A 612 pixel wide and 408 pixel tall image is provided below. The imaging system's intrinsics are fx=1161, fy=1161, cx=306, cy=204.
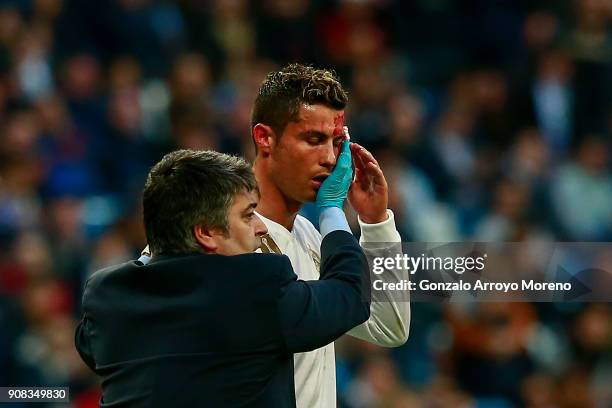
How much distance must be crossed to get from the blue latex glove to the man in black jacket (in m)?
0.29

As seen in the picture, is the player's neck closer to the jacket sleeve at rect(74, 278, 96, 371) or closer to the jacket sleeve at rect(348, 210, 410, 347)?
the jacket sleeve at rect(348, 210, 410, 347)

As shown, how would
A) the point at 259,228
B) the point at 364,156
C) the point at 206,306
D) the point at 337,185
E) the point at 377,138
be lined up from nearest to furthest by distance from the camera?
the point at 206,306, the point at 259,228, the point at 337,185, the point at 364,156, the point at 377,138

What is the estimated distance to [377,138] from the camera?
615 centimetres

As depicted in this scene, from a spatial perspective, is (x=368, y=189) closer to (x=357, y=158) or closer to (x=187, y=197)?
(x=357, y=158)

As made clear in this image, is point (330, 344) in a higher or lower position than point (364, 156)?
lower

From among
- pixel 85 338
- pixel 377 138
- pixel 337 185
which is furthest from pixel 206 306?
pixel 377 138

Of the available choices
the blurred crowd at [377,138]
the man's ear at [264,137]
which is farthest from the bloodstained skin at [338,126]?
the blurred crowd at [377,138]

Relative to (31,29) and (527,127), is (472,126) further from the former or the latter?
(31,29)

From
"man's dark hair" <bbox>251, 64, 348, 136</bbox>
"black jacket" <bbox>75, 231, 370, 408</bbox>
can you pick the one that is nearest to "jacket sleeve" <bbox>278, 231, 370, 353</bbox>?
"black jacket" <bbox>75, 231, 370, 408</bbox>

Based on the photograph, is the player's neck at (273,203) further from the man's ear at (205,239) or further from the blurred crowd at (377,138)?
the blurred crowd at (377,138)

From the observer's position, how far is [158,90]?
6.54m

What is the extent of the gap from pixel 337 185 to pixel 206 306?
0.53 m

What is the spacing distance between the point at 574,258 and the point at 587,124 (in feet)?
12.1

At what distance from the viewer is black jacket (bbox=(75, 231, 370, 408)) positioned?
2.12 m
